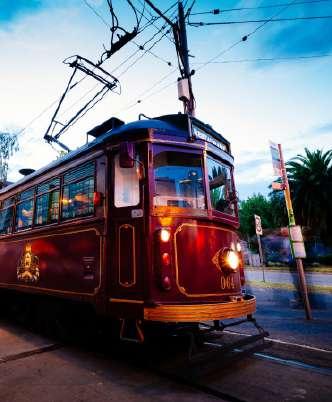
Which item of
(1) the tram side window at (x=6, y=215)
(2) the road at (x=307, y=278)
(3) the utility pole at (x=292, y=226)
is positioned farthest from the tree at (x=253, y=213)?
(1) the tram side window at (x=6, y=215)

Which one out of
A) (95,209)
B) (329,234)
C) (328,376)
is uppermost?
(329,234)

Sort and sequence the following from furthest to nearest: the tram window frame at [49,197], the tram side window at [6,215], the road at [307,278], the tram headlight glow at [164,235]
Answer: the road at [307,278] → the tram side window at [6,215] → the tram window frame at [49,197] → the tram headlight glow at [164,235]

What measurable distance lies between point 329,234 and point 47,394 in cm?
2904

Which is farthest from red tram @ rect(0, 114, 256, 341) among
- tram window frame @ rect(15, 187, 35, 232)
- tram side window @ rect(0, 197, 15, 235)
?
tram side window @ rect(0, 197, 15, 235)

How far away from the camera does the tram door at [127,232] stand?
429 cm

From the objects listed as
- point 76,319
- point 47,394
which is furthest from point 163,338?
point 47,394

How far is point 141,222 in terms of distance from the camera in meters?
4.39

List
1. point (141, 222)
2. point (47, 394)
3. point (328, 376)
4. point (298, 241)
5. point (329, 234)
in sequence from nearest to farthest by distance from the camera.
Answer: point (47, 394)
point (328, 376)
point (141, 222)
point (298, 241)
point (329, 234)

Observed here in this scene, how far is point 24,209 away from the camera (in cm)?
731

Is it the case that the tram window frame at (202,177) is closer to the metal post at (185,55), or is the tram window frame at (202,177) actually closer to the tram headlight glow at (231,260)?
the tram headlight glow at (231,260)

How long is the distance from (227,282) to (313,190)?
85.8 feet

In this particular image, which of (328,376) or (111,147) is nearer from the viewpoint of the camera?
(328,376)

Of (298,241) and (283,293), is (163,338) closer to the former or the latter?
(298,241)

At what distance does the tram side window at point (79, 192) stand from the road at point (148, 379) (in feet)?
7.38
